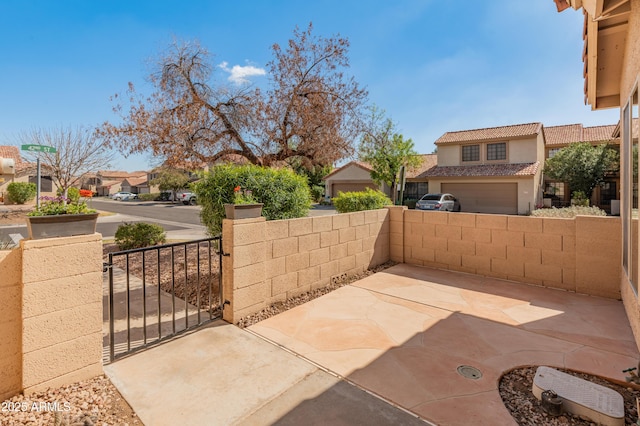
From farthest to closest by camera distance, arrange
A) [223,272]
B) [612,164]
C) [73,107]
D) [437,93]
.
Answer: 1. [612,164]
2. [437,93]
3. [73,107]
4. [223,272]

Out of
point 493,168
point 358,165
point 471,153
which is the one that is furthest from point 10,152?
point 493,168

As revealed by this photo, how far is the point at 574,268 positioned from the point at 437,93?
452 inches

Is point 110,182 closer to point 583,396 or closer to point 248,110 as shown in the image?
point 248,110

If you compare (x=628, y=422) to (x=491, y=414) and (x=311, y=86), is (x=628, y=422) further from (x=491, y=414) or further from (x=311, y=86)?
(x=311, y=86)

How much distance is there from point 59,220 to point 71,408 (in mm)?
1463

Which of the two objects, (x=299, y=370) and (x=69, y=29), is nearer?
(x=299, y=370)

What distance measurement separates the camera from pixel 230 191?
5.16m

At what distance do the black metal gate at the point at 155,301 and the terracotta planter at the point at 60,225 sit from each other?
39cm

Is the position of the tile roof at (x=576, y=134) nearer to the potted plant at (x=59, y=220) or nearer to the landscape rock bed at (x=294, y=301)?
the landscape rock bed at (x=294, y=301)

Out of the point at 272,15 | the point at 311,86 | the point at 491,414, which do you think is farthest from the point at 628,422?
the point at 272,15

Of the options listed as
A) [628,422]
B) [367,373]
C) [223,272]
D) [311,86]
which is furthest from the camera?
[311,86]

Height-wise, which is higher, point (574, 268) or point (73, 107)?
point (73, 107)

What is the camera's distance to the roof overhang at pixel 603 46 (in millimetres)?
3217

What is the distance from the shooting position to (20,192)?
23562 mm
